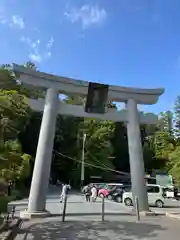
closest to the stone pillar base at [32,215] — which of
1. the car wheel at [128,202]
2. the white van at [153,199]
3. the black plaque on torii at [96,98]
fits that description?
the black plaque on torii at [96,98]

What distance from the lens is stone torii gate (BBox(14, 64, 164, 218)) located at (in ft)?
38.3

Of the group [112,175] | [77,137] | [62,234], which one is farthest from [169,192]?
[62,234]

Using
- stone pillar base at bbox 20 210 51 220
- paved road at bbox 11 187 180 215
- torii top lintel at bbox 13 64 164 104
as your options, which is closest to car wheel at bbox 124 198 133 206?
paved road at bbox 11 187 180 215

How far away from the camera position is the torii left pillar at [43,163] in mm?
11461

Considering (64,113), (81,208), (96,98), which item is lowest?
(81,208)

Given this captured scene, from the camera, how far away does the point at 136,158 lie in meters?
13.4

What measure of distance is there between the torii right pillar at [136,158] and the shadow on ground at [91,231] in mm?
3151

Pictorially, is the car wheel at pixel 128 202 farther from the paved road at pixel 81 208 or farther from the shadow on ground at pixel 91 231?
the shadow on ground at pixel 91 231

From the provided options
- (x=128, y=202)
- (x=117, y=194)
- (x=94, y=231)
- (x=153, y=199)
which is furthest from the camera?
(x=117, y=194)

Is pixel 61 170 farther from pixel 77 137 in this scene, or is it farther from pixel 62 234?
pixel 62 234

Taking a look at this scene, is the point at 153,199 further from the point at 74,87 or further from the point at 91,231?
the point at 91,231

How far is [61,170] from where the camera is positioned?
41.2 metres

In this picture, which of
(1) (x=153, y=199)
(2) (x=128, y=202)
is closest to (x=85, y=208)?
(2) (x=128, y=202)

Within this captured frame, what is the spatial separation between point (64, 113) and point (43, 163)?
2956 millimetres
